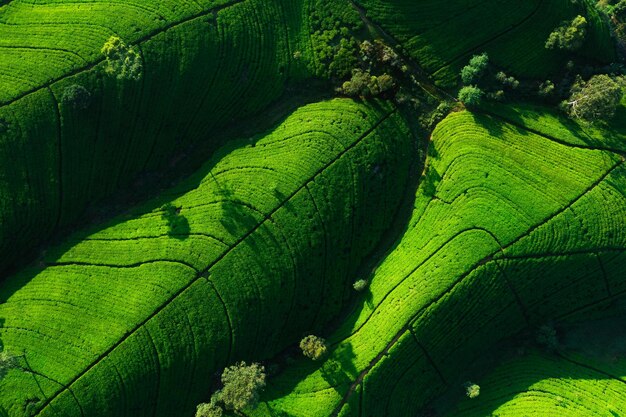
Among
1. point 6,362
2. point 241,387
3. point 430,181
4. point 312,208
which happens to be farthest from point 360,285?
point 6,362

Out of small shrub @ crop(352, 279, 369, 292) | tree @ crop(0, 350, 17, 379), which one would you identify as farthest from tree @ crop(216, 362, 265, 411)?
tree @ crop(0, 350, 17, 379)

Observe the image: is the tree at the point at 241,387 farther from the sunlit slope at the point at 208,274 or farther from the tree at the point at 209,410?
the sunlit slope at the point at 208,274

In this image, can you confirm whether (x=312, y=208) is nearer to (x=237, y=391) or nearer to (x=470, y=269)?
(x=470, y=269)

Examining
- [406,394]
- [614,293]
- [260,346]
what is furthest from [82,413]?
[614,293]

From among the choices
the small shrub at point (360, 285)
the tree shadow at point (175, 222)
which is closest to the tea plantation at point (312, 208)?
the small shrub at point (360, 285)

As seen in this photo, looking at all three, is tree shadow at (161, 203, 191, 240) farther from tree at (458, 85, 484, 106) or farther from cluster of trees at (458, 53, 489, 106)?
cluster of trees at (458, 53, 489, 106)

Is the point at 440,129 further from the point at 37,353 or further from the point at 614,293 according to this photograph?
the point at 37,353
